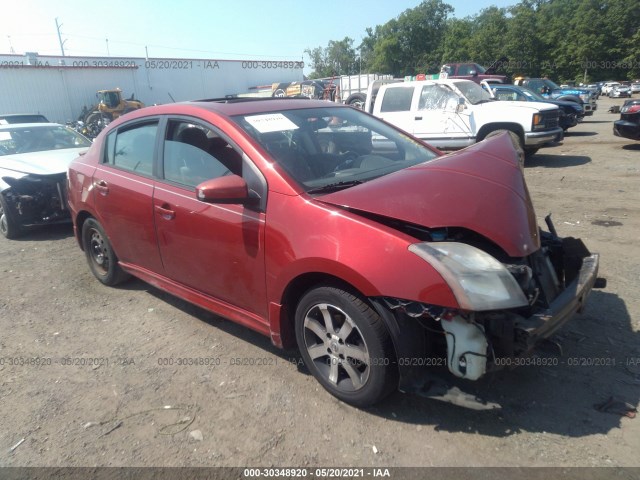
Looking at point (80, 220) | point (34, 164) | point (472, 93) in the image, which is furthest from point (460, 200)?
point (472, 93)

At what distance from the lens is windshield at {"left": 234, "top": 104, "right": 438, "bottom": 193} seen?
314 centimetres

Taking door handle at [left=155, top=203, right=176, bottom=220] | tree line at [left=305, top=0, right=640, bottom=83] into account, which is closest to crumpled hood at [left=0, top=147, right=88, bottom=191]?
door handle at [left=155, top=203, right=176, bottom=220]

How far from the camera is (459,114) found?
10.6 meters

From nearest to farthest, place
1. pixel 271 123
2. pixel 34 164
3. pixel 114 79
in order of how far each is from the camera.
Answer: pixel 271 123 < pixel 34 164 < pixel 114 79

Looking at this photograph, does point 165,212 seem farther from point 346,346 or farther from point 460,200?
point 460,200

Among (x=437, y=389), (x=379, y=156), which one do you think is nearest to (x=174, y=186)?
(x=379, y=156)

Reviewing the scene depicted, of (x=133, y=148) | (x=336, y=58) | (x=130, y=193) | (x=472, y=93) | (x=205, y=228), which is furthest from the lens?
(x=336, y=58)

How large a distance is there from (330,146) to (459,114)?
7.96 meters

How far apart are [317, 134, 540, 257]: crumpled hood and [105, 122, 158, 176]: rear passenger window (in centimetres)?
182

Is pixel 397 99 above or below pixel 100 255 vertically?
above

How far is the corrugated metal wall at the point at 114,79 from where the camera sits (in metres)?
26.6

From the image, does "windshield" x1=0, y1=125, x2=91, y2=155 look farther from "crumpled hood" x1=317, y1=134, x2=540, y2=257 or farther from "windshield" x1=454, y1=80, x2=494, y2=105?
"windshield" x1=454, y1=80, x2=494, y2=105

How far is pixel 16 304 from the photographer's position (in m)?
4.73

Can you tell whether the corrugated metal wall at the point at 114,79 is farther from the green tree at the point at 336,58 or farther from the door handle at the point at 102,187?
the green tree at the point at 336,58
